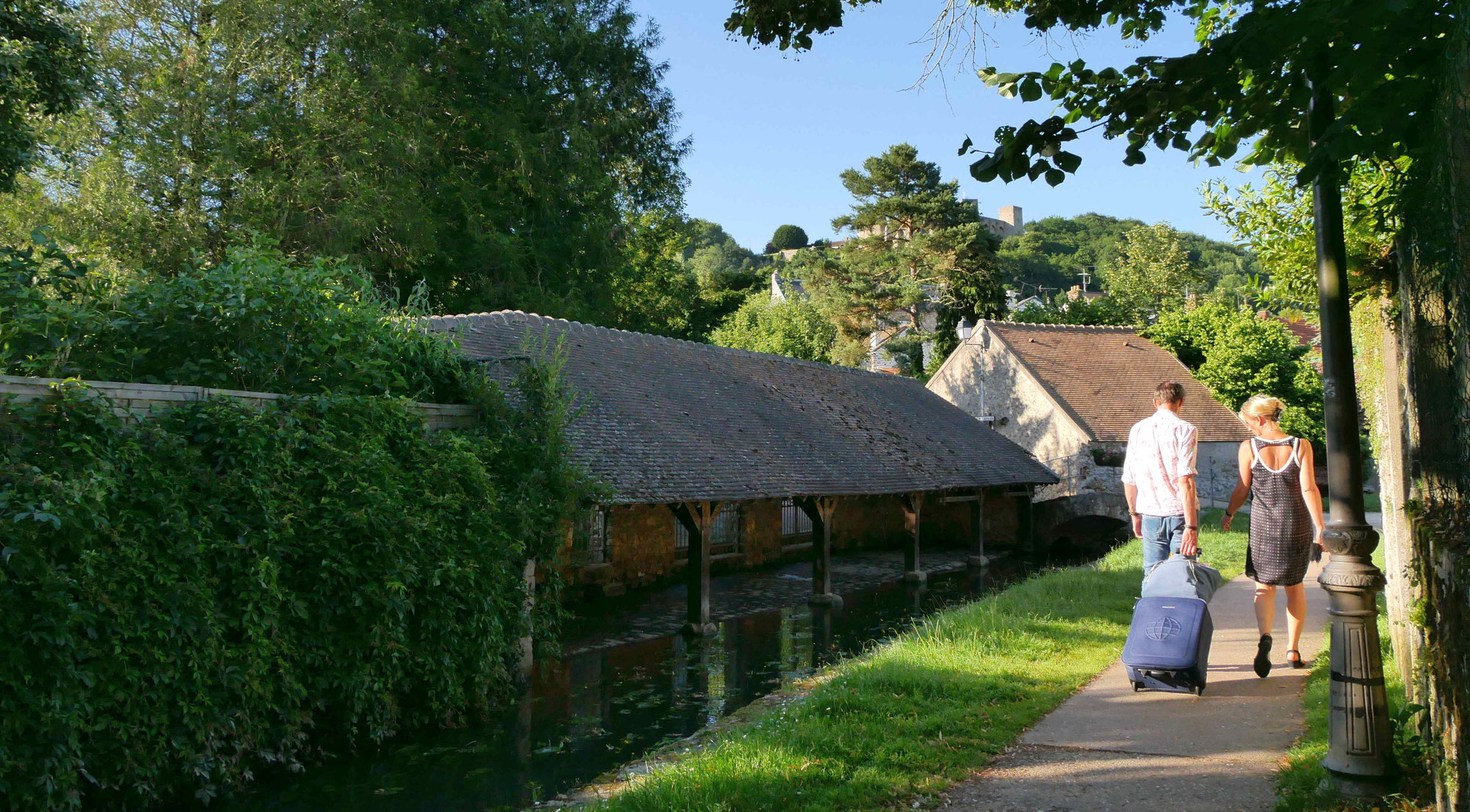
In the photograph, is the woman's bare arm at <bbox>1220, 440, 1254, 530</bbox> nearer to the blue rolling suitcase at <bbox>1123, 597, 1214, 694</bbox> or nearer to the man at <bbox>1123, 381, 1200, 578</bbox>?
the man at <bbox>1123, 381, 1200, 578</bbox>

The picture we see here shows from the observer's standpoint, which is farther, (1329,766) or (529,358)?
(529,358)

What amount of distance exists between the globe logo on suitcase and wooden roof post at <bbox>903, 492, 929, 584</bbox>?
11.1 meters

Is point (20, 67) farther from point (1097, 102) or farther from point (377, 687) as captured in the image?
point (1097, 102)

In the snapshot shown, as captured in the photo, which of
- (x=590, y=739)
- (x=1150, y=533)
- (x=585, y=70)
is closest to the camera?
(x=1150, y=533)

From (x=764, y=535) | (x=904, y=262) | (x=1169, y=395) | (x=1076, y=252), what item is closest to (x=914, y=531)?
(x=764, y=535)

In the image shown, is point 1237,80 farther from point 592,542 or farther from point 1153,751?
point 592,542

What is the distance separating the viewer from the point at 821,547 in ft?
47.6

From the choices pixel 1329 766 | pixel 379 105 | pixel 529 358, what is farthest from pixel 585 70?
pixel 1329 766

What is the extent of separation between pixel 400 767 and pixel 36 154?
9.67m

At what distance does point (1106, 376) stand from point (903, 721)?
23882 millimetres

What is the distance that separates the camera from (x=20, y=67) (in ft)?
33.7

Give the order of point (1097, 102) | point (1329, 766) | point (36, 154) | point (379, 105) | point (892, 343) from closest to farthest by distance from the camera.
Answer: point (1329, 766) < point (1097, 102) < point (36, 154) < point (379, 105) < point (892, 343)

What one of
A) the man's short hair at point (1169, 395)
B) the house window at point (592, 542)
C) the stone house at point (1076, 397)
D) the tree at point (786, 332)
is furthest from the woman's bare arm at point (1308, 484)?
the tree at point (786, 332)

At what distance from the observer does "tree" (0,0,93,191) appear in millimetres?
10328
